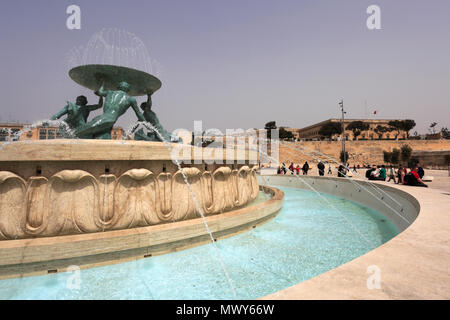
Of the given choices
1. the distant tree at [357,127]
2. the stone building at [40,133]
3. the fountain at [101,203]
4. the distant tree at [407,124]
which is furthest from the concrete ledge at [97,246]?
the distant tree at [407,124]

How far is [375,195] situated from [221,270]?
19.3ft

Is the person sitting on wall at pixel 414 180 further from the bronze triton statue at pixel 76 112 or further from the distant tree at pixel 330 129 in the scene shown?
the distant tree at pixel 330 129

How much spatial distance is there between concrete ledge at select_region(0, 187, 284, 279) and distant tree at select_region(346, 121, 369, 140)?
277ft

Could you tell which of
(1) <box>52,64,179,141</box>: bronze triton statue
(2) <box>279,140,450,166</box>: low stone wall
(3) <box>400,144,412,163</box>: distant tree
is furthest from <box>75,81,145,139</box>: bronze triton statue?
(2) <box>279,140,450,166</box>: low stone wall

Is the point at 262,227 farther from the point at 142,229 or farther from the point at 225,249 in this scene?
the point at 142,229

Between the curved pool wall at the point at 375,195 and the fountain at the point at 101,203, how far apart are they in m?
3.09

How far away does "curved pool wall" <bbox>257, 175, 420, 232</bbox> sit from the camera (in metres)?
4.96

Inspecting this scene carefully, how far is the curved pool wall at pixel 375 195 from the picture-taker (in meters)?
4.96

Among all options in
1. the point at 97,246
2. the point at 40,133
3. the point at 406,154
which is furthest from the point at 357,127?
the point at 97,246

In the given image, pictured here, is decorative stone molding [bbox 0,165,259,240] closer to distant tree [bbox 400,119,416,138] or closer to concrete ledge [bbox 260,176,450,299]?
concrete ledge [bbox 260,176,450,299]

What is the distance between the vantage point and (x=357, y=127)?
7712cm

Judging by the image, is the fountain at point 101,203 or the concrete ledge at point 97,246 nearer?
the concrete ledge at point 97,246

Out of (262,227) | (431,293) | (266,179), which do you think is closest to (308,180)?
(266,179)
